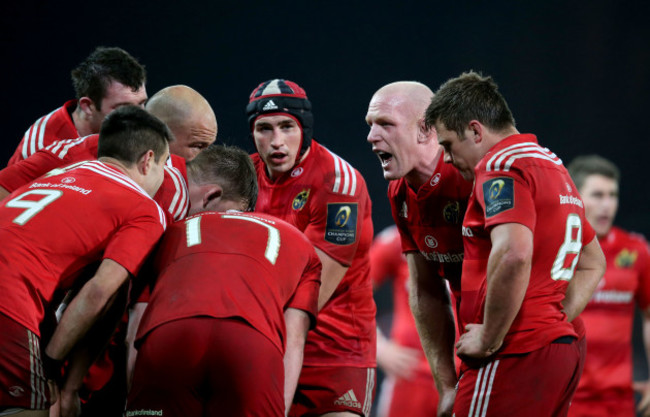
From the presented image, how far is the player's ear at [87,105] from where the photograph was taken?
14.2ft

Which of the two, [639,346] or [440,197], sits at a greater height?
[440,197]

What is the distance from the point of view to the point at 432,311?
375 centimetres

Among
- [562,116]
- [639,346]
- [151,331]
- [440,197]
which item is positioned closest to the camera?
[151,331]

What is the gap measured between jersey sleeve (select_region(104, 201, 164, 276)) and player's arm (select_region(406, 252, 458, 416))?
1.46 m

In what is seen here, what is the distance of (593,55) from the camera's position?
9.04 metres

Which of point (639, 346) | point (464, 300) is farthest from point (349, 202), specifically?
point (639, 346)

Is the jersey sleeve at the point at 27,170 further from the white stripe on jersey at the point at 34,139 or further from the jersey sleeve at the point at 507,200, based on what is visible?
the jersey sleeve at the point at 507,200

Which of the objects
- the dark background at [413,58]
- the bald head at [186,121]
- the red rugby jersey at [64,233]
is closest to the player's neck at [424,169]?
the red rugby jersey at [64,233]

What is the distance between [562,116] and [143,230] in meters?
7.13

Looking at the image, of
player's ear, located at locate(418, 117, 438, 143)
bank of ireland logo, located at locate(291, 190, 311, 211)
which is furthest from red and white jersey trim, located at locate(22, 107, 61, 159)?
player's ear, located at locate(418, 117, 438, 143)

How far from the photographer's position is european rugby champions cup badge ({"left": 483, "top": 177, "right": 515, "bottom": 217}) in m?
2.67

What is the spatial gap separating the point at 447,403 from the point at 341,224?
1082mm

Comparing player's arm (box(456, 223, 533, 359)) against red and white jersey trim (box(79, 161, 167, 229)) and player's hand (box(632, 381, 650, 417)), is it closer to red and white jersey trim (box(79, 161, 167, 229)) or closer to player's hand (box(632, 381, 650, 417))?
red and white jersey trim (box(79, 161, 167, 229))

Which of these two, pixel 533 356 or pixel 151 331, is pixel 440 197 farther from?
pixel 151 331
